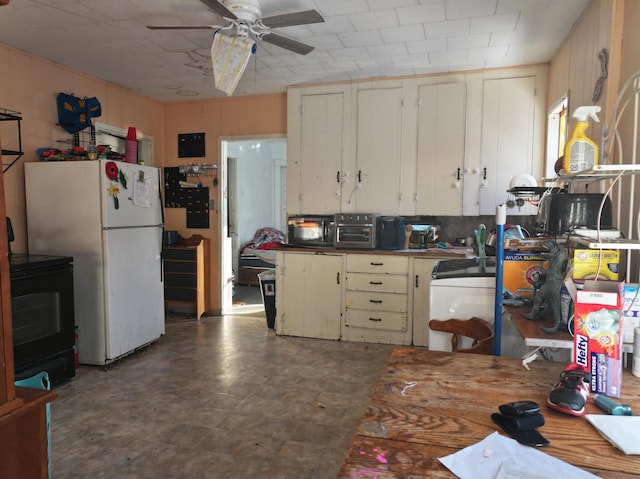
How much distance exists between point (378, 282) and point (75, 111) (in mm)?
3233

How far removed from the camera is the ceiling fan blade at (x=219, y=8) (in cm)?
221

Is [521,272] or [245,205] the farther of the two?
[245,205]

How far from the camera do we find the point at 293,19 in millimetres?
2424

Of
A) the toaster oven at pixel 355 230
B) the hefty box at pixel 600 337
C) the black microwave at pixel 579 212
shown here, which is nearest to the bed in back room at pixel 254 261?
the toaster oven at pixel 355 230

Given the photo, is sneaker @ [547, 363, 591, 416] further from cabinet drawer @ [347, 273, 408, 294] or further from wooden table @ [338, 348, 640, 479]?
cabinet drawer @ [347, 273, 408, 294]

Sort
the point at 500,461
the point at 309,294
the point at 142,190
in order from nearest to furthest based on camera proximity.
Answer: the point at 500,461
the point at 142,190
the point at 309,294

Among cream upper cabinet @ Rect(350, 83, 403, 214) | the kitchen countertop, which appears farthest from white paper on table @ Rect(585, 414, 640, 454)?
cream upper cabinet @ Rect(350, 83, 403, 214)

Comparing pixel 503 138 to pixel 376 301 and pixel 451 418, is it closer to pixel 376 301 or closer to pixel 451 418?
pixel 376 301

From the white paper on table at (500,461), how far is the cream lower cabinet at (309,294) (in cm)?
334

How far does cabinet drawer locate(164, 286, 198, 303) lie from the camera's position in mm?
4988

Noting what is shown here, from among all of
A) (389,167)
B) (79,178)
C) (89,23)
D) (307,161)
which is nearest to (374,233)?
(389,167)

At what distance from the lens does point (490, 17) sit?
2957 mm

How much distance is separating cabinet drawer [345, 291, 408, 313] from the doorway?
61.4 inches

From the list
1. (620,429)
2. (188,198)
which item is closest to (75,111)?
(188,198)
